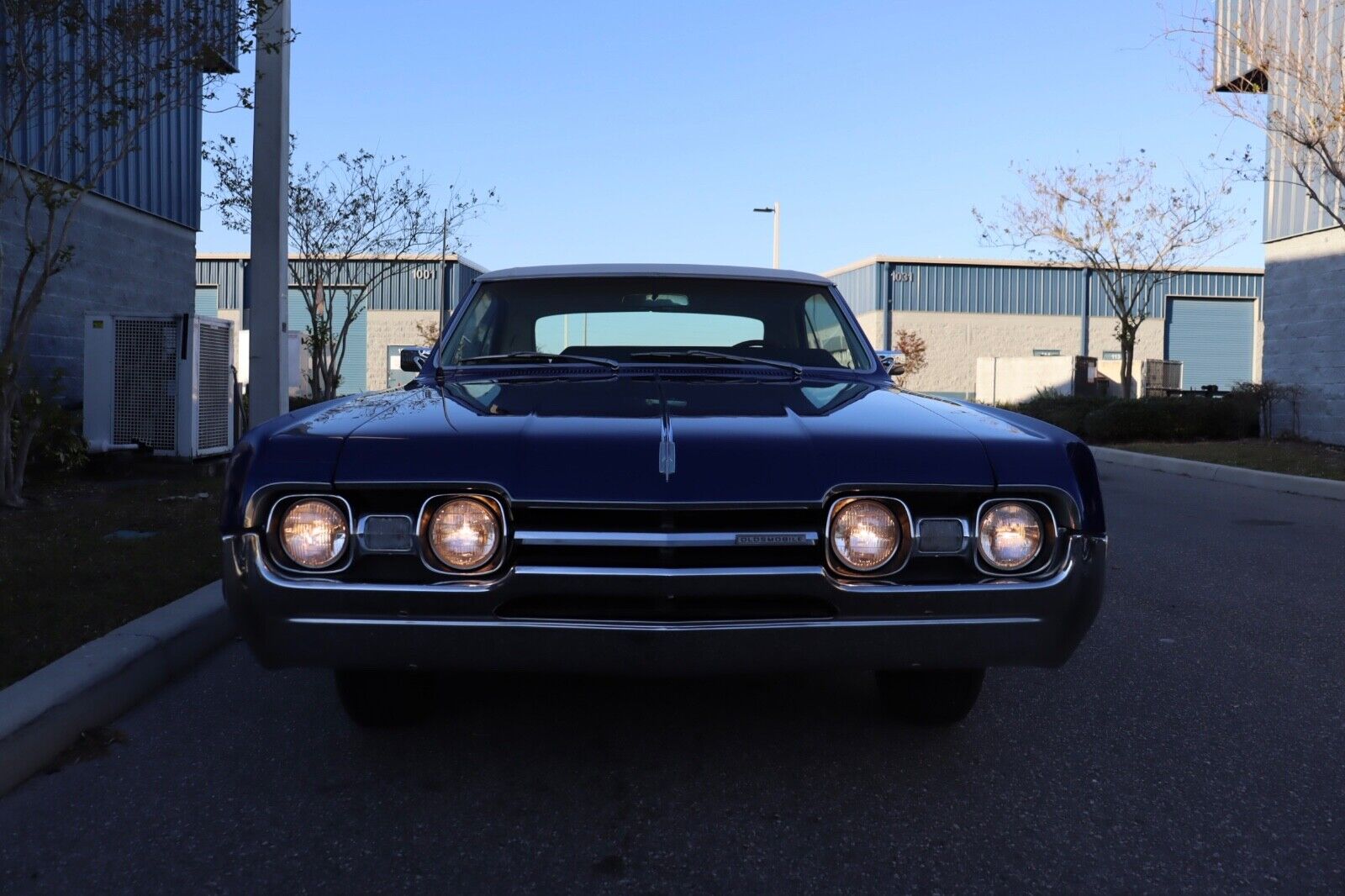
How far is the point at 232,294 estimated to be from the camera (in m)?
49.7

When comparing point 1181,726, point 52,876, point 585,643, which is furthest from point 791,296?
point 52,876

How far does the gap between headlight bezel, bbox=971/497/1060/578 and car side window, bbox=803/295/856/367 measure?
1.63 meters

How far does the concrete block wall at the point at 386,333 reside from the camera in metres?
49.2

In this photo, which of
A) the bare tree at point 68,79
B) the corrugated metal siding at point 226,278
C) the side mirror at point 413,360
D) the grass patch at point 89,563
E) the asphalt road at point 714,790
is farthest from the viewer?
the corrugated metal siding at point 226,278

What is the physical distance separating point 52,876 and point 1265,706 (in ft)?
11.1

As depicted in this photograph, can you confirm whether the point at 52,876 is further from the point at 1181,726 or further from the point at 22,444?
the point at 22,444

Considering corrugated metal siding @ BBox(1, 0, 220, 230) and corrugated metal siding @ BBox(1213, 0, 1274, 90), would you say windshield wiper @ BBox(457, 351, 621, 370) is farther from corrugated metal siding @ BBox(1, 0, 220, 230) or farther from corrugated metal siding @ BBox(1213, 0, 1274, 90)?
corrugated metal siding @ BBox(1213, 0, 1274, 90)

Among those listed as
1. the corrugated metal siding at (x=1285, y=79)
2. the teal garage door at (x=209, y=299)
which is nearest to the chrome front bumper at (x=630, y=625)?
the corrugated metal siding at (x=1285, y=79)

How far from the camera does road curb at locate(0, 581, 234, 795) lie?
3160 millimetres

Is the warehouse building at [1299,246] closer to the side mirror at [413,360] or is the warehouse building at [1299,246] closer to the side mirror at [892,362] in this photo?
the side mirror at [892,362]

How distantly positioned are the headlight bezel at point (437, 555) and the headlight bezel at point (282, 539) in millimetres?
155

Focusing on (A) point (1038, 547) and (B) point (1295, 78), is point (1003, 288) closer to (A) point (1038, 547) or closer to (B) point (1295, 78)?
(B) point (1295, 78)

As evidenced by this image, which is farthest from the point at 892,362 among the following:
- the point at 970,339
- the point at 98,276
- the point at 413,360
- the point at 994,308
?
the point at 994,308

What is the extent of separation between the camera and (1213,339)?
48156mm
